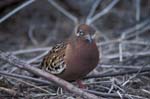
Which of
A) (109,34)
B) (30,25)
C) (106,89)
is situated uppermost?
(30,25)

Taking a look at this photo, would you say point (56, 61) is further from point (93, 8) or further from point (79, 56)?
point (93, 8)

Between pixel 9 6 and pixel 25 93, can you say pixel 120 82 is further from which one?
pixel 9 6

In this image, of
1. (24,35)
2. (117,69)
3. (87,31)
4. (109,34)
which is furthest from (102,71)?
(24,35)

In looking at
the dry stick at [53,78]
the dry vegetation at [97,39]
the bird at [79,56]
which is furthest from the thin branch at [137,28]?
Answer: the dry stick at [53,78]

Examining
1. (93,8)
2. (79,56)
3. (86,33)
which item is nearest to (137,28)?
(93,8)

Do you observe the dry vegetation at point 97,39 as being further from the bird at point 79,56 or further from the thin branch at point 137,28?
the bird at point 79,56

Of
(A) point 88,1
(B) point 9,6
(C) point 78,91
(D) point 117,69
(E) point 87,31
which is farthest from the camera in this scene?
(A) point 88,1

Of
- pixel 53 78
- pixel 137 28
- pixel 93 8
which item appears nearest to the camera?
pixel 53 78
